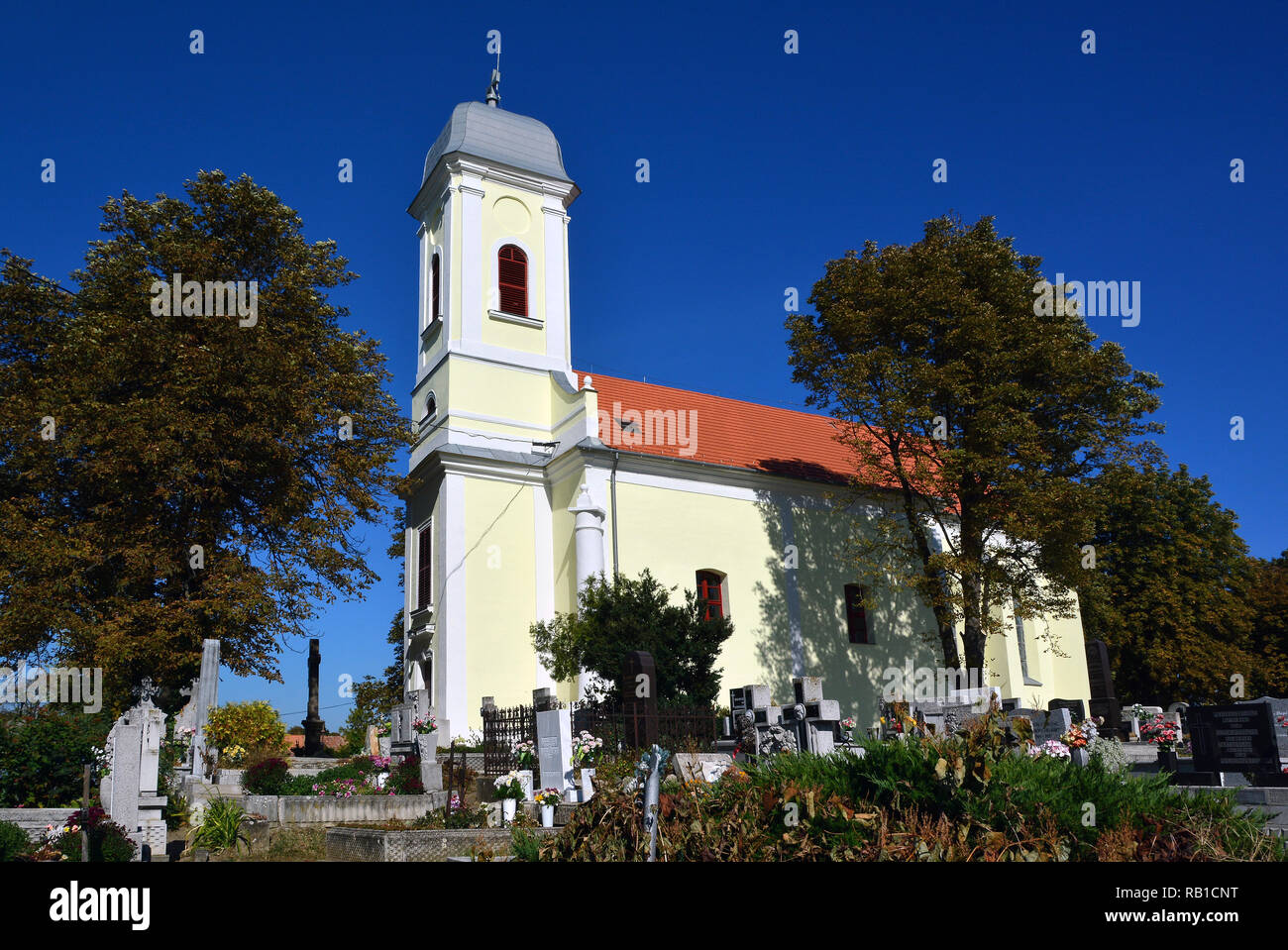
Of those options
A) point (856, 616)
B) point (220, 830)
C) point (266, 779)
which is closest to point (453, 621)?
point (266, 779)

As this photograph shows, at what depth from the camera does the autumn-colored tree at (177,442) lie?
1781 centimetres

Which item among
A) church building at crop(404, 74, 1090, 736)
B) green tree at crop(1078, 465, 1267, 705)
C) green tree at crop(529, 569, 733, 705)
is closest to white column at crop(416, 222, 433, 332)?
church building at crop(404, 74, 1090, 736)

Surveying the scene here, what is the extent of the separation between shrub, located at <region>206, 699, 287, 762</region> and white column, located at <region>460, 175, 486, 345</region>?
10369 mm

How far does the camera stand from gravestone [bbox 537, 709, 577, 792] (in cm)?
1292

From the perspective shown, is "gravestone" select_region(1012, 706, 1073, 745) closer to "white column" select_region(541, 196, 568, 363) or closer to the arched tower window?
"white column" select_region(541, 196, 568, 363)

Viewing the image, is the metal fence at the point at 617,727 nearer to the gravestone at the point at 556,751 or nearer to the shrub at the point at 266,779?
the gravestone at the point at 556,751

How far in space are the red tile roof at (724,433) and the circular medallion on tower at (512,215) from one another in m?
4.36

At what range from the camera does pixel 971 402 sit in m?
19.2

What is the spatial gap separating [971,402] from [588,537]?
8873mm

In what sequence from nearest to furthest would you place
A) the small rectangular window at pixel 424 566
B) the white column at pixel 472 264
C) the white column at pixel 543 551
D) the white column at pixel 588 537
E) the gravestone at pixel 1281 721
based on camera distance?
the gravestone at pixel 1281 721, the white column at pixel 588 537, the white column at pixel 543 551, the small rectangular window at pixel 424 566, the white column at pixel 472 264

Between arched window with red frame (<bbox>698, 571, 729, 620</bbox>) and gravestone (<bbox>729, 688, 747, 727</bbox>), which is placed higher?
arched window with red frame (<bbox>698, 571, 729, 620</bbox>)

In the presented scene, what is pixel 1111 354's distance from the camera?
71.1ft

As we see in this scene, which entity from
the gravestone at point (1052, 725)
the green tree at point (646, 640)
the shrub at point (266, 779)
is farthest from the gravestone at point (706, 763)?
the shrub at point (266, 779)

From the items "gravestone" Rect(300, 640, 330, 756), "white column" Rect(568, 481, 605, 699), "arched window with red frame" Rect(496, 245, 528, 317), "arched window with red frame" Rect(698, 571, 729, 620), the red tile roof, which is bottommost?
"gravestone" Rect(300, 640, 330, 756)
